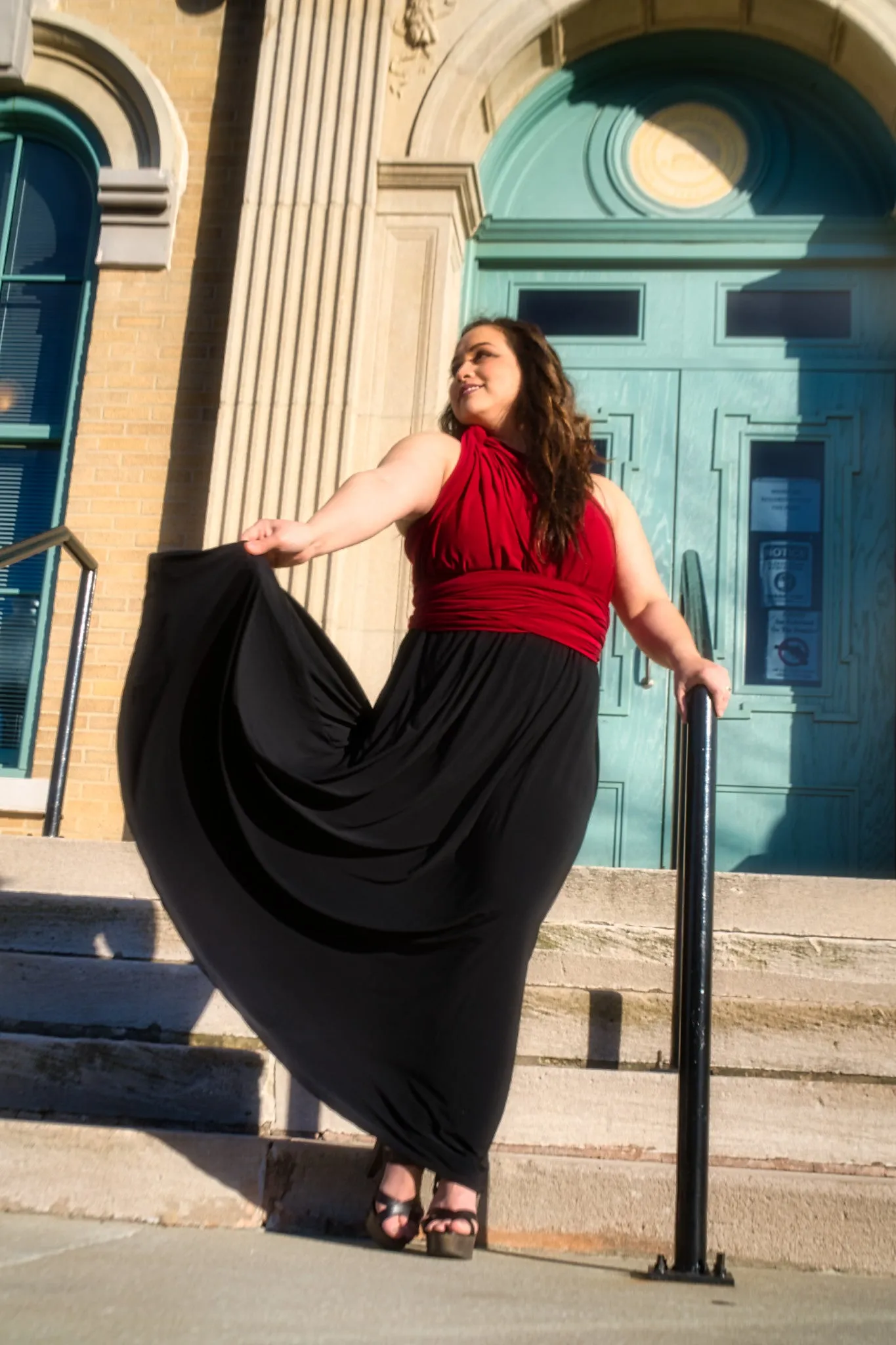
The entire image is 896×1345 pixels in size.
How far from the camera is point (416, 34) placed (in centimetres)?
692

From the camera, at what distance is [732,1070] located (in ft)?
10.5

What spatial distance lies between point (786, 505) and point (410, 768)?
435 centimetres

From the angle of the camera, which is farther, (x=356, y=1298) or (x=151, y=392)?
(x=151, y=392)

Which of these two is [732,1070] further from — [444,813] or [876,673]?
[876,673]

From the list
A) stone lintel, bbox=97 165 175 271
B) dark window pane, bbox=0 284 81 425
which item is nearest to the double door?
stone lintel, bbox=97 165 175 271

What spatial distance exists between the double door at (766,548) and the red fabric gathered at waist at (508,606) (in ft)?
11.1

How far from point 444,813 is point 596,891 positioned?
1524 millimetres

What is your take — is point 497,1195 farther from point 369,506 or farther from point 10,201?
point 10,201

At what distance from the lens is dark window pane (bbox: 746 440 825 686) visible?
6.51 meters

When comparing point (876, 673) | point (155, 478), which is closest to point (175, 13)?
point (155, 478)

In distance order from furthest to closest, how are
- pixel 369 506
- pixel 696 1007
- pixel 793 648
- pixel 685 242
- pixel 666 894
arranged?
pixel 685 242 < pixel 793 648 < pixel 666 894 < pixel 369 506 < pixel 696 1007

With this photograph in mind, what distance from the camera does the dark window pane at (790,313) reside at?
6.86 metres

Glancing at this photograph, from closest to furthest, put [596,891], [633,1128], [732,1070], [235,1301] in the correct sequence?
[235,1301] → [633,1128] → [732,1070] → [596,891]

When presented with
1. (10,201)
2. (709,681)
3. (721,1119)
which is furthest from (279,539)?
(10,201)
